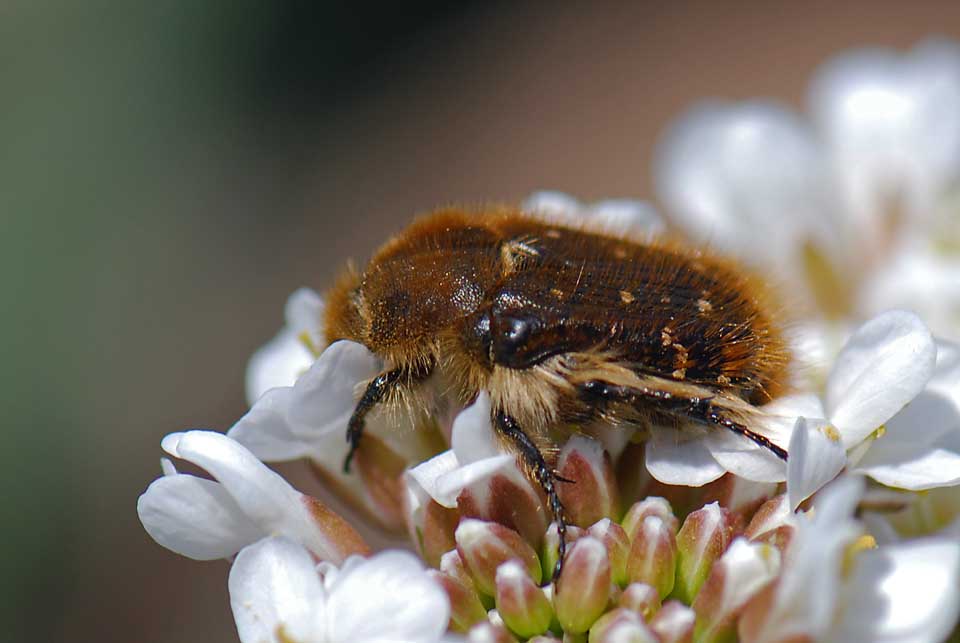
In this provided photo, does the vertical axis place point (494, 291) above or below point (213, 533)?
above

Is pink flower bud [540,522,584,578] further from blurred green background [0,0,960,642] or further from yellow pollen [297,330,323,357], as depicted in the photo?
blurred green background [0,0,960,642]

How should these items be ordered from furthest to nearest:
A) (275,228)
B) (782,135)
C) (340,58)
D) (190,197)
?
(340,58)
(275,228)
(190,197)
(782,135)

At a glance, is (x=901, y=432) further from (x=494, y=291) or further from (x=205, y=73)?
(x=205, y=73)

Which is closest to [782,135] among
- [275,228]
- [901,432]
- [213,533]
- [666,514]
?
[901,432]

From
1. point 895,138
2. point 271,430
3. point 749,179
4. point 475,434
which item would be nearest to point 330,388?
point 271,430

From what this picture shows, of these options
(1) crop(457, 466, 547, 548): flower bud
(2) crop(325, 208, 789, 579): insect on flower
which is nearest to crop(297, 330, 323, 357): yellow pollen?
(2) crop(325, 208, 789, 579): insect on flower

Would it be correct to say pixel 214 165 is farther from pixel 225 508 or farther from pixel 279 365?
pixel 225 508

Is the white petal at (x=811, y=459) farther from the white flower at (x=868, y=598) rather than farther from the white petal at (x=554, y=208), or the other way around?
the white petal at (x=554, y=208)
